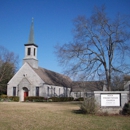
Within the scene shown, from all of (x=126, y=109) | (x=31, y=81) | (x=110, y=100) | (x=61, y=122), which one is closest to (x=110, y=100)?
(x=110, y=100)

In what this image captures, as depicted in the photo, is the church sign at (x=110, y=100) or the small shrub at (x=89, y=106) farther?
the church sign at (x=110, y=100)

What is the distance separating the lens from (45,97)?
144 feet

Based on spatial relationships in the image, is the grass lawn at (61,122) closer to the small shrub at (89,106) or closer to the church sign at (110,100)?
the small shrub at (89,106)

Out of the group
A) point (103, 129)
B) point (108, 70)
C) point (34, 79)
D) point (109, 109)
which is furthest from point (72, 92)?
point (103, 129)

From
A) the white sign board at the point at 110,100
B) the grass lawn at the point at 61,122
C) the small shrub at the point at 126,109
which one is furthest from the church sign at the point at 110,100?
the grass lawn at the point at 61,122

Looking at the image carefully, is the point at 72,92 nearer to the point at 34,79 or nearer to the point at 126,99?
the point at 34,79

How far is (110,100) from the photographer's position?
16.8 m

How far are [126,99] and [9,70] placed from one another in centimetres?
4335

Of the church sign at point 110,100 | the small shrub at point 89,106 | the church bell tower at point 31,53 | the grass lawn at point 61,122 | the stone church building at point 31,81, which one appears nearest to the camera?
the grass lawn at point 61,122

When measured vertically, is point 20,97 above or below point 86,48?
below

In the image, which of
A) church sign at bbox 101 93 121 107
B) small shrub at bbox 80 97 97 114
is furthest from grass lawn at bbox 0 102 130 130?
church sign at bbox 101 93 121 107

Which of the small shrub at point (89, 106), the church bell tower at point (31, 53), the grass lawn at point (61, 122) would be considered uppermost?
the church bell tower at point (31, 53)

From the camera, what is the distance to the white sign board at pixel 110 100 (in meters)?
16.7

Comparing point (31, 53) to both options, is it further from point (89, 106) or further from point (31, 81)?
point (89, 106)
